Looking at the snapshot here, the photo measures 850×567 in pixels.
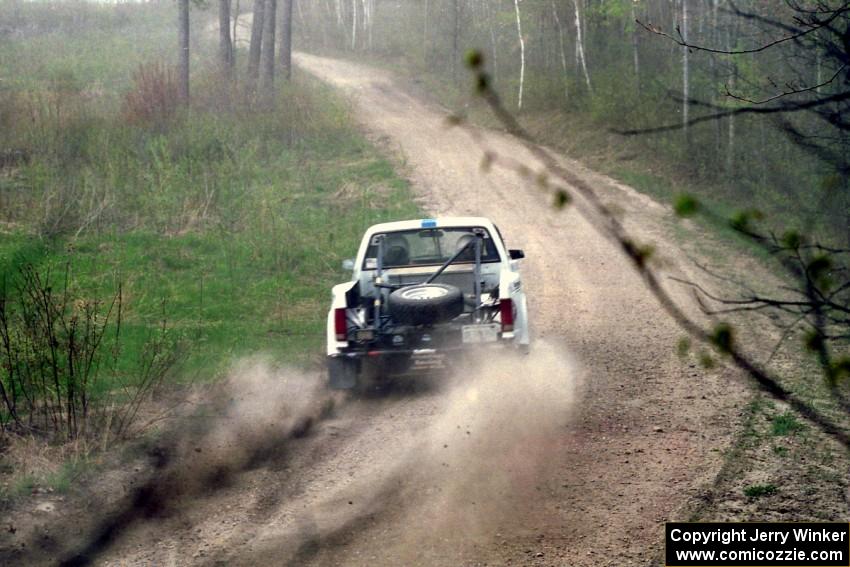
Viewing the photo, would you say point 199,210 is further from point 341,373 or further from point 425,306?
point 425,306

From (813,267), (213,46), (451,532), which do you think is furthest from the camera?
(213,46)

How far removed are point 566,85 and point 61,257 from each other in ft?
60.2

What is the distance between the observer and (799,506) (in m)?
6.08

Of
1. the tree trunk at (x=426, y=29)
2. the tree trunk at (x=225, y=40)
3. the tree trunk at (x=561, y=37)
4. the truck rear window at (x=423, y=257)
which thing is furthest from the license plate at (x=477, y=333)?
the tree trunk at (x=426, y=29)

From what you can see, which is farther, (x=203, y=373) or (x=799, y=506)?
(x=203, y=373)

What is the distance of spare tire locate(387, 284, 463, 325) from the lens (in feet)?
27.3

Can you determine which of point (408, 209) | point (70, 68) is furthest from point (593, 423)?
point (70, 68)

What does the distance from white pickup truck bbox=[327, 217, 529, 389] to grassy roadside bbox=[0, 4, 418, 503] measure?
141 centimetres

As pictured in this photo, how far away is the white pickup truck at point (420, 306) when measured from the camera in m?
8.37

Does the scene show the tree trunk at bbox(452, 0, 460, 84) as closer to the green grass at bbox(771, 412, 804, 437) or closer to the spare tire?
the spare tire

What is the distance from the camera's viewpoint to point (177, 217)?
51.9ft

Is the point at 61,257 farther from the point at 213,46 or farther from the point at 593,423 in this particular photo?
the point at 213,46

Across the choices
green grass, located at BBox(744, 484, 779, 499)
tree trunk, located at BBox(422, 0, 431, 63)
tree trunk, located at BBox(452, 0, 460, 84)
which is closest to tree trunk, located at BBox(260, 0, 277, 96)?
tree trunk, located at BBox(452, 0, 460, 84)

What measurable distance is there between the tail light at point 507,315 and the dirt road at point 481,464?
38 centimetres
